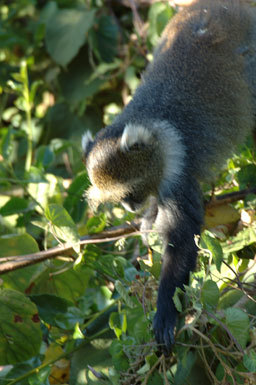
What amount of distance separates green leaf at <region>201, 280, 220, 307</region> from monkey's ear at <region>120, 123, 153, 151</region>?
100cm

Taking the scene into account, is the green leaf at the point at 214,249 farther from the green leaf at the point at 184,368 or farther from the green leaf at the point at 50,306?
the green leaf at the point at 50,306

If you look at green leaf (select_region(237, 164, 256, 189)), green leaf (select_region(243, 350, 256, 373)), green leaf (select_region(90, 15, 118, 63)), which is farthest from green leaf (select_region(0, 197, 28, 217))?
green leaf (select_region(90, 15, 118, 63))

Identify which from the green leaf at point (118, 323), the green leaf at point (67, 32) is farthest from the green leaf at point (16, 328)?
the green leaf at point (67, 32)

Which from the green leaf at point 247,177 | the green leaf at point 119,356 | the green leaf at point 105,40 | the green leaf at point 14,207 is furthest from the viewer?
the green leaf at point 105,40

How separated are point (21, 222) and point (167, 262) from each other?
100 centimetres

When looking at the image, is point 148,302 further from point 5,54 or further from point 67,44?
point 5,54

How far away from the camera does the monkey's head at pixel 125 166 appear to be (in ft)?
9.65

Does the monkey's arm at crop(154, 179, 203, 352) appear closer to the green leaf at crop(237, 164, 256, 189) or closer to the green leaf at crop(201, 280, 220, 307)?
the green leaf at crop(237, 164, 256, 189)

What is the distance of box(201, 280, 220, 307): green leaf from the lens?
2.12 m

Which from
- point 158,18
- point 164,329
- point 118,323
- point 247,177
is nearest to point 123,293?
point 118,323

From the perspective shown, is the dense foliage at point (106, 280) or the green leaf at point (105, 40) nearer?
the dense foliage at point (106, 280)

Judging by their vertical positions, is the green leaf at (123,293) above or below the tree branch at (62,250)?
→ above

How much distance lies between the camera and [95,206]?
3154mm

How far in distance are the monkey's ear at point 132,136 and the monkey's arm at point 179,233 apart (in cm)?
35
